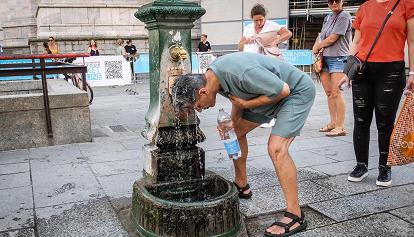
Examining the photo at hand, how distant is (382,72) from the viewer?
381 cm

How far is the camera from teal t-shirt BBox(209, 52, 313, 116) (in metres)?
2.75

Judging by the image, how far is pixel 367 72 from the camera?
393 cm

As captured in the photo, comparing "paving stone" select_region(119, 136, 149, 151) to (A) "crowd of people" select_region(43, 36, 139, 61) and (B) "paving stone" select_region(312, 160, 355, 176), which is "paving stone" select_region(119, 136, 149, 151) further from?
(A) "crowd of people" select_region(43, 36, 139, 61)

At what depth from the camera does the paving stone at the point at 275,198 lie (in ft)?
11.3

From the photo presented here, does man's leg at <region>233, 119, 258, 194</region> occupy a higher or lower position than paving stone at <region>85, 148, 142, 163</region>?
higher

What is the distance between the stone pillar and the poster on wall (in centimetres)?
1085

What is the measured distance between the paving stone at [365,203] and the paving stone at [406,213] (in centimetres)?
7

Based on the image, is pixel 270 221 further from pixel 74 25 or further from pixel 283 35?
pixel 74 25

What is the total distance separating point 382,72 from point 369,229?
1.54 m

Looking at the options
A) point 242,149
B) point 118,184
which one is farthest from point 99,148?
point 242,149

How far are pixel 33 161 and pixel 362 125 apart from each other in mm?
3790

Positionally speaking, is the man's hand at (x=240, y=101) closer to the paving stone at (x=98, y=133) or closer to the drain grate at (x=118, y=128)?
the paving stone at (x=98, y=133)

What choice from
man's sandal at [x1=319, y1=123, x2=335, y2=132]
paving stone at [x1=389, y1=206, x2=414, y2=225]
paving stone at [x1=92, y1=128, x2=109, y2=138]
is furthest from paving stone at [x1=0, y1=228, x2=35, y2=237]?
man's sandal at [x1=319, y1=123, x2=335, y2=132]

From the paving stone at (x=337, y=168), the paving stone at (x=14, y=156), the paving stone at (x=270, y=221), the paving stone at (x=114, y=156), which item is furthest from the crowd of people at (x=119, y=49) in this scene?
the paving stone at (x=270, y=221)
